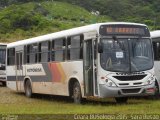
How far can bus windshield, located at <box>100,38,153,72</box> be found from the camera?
1639cm

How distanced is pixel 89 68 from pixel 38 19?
74.2 meters

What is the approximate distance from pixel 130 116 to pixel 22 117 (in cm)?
271

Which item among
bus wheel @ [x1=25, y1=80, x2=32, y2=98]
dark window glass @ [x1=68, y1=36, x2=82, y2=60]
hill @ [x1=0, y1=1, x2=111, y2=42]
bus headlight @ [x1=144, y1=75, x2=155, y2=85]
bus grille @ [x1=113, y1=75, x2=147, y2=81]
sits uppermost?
hill @ [x1=0, y1=1, x2=111, y2=42]

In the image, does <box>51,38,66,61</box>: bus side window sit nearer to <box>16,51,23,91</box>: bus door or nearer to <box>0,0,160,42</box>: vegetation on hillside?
<box>16,51,23,91</box>: bus door

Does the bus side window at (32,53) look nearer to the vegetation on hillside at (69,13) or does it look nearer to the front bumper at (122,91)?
the front bumper at (122,91)

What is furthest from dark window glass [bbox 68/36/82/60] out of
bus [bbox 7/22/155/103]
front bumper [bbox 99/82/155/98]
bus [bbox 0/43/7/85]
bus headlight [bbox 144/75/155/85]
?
bus [bbox 0/43/7/85]

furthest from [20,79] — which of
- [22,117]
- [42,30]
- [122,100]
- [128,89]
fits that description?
[42,30]

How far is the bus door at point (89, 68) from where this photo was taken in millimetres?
16797

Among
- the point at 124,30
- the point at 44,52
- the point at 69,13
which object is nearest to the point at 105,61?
the point at 124,30

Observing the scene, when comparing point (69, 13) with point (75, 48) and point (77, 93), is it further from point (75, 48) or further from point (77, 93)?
point (77, 93)

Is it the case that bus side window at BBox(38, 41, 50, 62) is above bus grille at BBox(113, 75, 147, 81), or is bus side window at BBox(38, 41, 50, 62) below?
above

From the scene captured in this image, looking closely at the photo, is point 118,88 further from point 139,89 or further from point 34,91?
point 34,91

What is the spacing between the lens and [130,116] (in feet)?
39.8

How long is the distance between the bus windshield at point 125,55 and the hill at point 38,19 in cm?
4751
